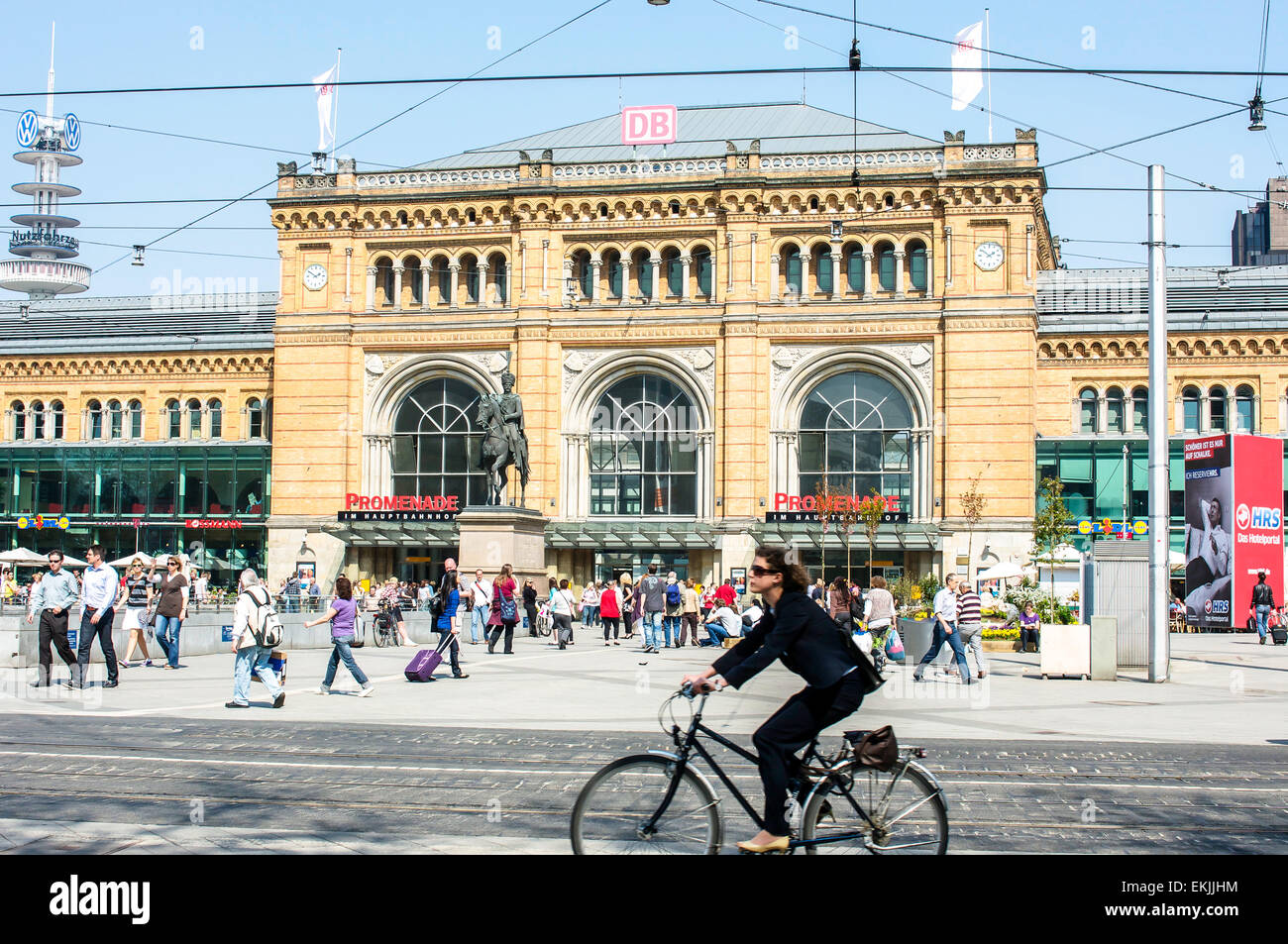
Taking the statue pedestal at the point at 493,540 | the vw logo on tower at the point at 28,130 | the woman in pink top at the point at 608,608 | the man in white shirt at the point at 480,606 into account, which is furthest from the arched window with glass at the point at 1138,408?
the vw logo on tower at the point at 28,130

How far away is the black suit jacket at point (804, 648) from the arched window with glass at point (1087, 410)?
49.9m

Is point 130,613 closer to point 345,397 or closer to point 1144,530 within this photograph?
point 345,397

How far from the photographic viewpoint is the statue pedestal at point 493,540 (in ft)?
123

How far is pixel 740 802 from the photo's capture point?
7.33 meters

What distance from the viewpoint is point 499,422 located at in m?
37.7

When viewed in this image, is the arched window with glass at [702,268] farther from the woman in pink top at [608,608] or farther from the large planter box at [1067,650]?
Answer: the large planter box at [1067,650]

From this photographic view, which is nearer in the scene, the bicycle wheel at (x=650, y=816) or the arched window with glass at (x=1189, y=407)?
the bicycle wheel at (x=650, y=816)

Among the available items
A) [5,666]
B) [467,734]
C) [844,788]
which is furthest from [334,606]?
[844,788]

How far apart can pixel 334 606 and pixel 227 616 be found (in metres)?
16.5

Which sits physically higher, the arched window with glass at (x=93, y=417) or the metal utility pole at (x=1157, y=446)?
the arched window with glass at (x=93, y=417)

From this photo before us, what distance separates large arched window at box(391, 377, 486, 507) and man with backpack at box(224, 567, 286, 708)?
37.3 m

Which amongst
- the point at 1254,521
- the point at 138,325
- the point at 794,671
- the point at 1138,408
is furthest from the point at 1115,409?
the point at 794,671

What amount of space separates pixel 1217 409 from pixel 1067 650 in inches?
1410

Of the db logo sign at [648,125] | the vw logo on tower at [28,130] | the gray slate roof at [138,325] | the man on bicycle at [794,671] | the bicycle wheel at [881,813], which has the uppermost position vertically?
the vw logo on tower at [28,130]
